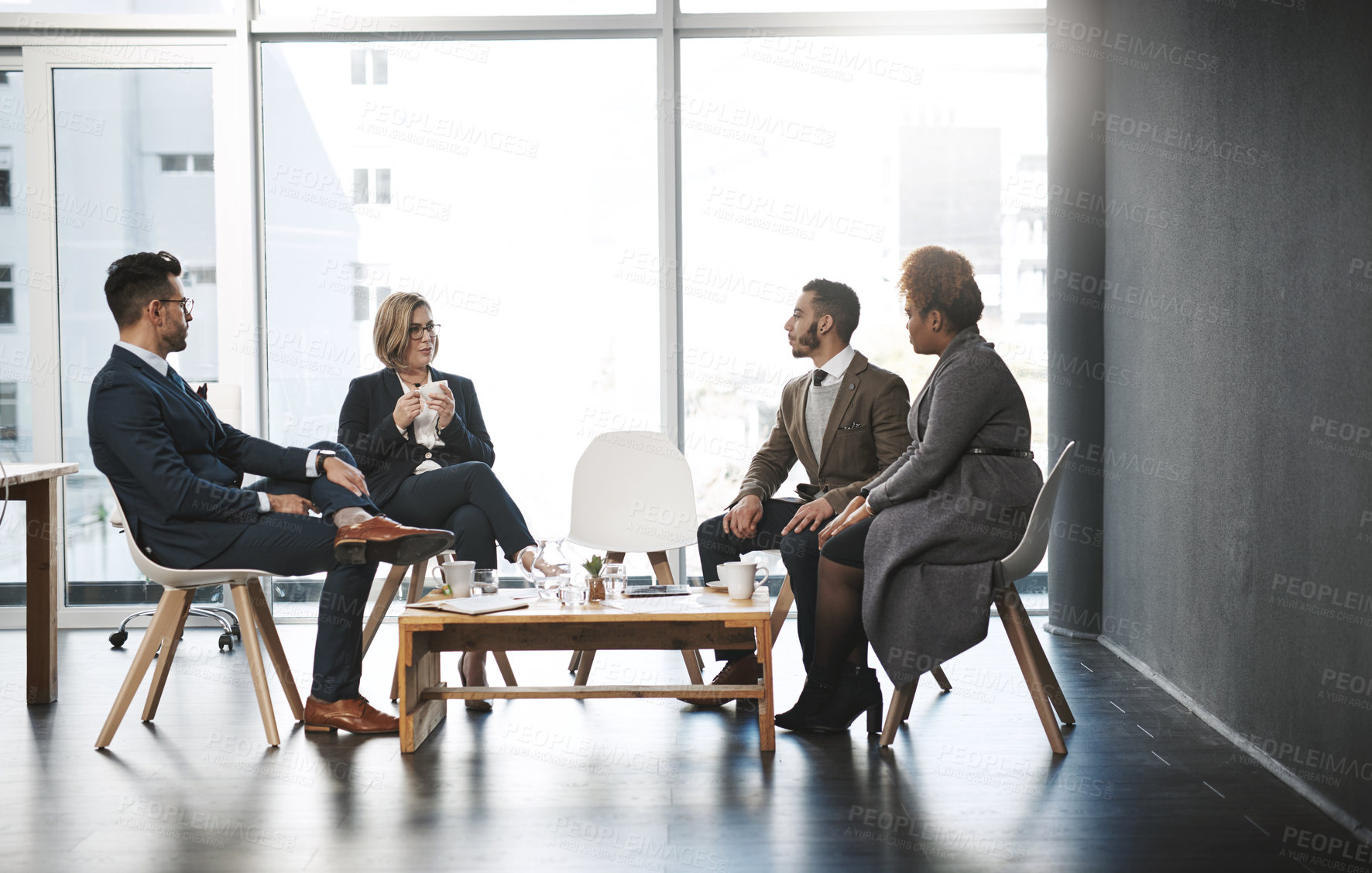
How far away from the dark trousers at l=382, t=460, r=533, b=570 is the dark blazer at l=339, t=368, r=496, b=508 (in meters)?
0.08

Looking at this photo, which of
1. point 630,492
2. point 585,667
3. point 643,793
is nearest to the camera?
point 643,793

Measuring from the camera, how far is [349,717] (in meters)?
→ 2.99

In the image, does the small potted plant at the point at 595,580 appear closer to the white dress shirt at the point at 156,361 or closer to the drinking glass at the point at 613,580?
the drinking glass at the point at 613,580

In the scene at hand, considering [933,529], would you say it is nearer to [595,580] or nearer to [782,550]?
[782,550]

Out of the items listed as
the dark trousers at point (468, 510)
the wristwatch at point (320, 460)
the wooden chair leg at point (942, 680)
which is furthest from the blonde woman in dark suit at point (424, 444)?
the wooden chair leg at point (942, 680)

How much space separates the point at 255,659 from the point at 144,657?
30cm

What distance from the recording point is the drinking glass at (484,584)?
9.80 ft

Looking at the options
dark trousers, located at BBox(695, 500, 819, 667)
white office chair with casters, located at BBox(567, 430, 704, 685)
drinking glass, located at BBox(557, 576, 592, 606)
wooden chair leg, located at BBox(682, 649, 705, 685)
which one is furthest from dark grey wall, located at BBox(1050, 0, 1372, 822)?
drinking glass, located at BBox(557, 576, 592, 606)

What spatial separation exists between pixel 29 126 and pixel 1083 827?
4.68m

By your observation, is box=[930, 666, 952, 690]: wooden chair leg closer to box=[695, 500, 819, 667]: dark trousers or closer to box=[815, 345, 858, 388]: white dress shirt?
box=[695, 500, 819, 667]: dark trousers

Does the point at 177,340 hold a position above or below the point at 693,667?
above

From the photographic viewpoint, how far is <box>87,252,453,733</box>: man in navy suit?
292cm

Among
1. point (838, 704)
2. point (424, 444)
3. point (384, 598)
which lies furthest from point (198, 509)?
point (838, 704)

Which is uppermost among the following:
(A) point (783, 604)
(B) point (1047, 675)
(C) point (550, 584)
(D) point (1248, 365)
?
(D) point (1248, 365)
